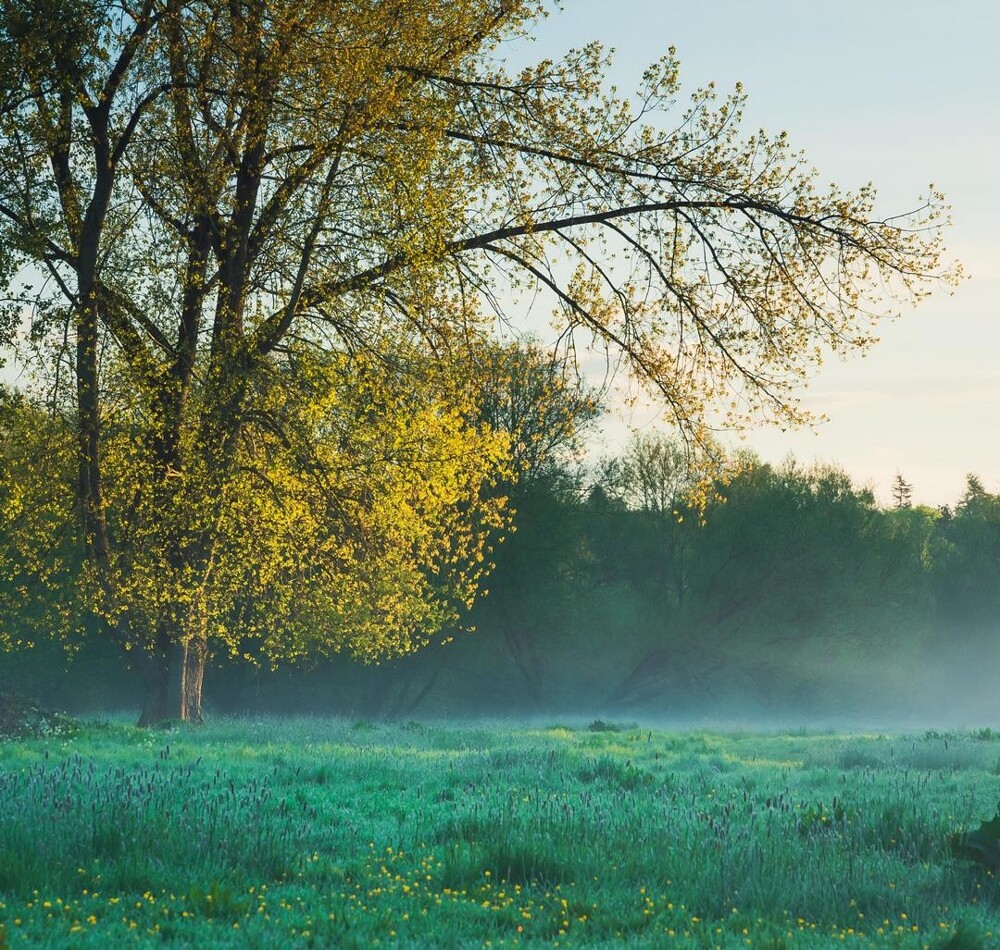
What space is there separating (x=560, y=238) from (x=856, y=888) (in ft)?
50.0

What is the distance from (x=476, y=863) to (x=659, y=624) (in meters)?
40.3

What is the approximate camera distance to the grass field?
646 cm

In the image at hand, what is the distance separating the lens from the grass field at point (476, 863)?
6465 millimetres

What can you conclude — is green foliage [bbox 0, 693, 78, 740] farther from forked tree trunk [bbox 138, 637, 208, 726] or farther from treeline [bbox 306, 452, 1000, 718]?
treeline [bbox 306, 452, 1000, 718]

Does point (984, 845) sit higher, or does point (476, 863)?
point (984, 845)

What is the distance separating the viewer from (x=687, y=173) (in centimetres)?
1942

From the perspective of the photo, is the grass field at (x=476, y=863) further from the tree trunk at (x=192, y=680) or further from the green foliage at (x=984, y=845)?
the tree trunk at (x=192, y=680)

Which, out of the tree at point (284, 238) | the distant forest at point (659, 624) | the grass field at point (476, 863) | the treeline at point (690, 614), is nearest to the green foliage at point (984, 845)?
the grass field at point (476, 863)

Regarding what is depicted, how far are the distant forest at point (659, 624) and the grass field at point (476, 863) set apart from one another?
103 feet

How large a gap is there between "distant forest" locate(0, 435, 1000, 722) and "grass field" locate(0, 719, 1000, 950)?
31301mm

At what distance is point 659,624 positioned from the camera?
155ft

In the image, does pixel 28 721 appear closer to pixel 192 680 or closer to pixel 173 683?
pixel 173 683

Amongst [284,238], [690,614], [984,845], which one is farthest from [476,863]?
[690,614]

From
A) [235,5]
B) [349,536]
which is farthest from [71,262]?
[349,536]
